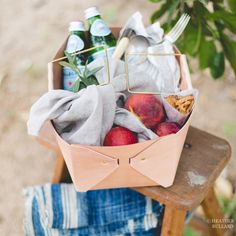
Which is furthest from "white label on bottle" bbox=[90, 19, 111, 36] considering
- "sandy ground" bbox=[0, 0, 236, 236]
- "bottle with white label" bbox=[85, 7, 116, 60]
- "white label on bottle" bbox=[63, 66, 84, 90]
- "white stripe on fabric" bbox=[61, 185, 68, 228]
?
"sandy ground" bbox=[0, 0, 236, 236]

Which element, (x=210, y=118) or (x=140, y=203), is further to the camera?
(x=210, y=118)

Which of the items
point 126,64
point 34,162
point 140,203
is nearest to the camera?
point 126,64

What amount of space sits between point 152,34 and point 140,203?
448 millimetres

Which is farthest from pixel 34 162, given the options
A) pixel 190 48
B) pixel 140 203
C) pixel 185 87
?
pixel 185 87

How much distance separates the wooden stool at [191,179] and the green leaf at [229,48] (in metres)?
0.23

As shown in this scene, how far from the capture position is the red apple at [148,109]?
0.92 m

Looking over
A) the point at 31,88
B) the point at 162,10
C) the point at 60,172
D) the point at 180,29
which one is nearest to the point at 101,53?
the point at 180,29

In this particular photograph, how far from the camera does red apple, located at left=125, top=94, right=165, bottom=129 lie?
3.03 feet

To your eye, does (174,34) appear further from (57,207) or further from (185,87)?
(57,207)

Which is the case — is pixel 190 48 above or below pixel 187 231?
above

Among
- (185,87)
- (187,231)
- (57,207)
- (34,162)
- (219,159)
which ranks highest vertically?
(185,87)

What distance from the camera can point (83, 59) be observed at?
1105mm

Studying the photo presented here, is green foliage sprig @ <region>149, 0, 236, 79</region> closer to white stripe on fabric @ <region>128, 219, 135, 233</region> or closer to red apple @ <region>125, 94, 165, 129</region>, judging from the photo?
red apple @ <region>125, 94, 165, 129</region>

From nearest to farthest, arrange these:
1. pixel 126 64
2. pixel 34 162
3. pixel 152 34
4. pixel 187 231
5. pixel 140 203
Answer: pixel 126 64 → pixel 152 34 → pixel 140 203 → pixel 187 231 → pixel 34 162
